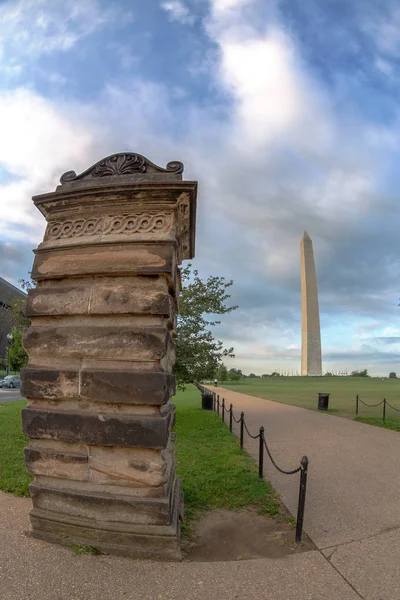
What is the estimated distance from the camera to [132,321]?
4.09m

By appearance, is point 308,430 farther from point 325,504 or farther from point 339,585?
point 339,585

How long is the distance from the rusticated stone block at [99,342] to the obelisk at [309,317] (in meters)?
53.2

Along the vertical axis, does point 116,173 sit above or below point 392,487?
above

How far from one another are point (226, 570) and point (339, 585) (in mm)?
974

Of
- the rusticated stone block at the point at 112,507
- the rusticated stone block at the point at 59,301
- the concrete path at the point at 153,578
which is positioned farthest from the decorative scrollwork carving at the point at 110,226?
the concrete path at the point at 153,578

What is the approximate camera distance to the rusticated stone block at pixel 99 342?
12.9 feet

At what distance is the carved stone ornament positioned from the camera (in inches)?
181

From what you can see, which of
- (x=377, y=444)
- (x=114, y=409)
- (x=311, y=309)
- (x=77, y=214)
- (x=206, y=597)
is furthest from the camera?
(x=311, y=309)

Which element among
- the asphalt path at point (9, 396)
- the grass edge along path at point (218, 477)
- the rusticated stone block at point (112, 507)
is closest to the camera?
the rusticated stone block at point (112, 507)

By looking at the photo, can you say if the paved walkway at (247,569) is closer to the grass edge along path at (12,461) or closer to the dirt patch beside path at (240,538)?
the dirt patch beside path at (240,538)

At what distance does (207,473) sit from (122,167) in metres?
5.52

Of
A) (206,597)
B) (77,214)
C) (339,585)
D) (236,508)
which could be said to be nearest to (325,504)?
(236,508)

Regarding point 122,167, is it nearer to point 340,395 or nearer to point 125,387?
point 125,387

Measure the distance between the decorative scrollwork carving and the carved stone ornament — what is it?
1.90ft
